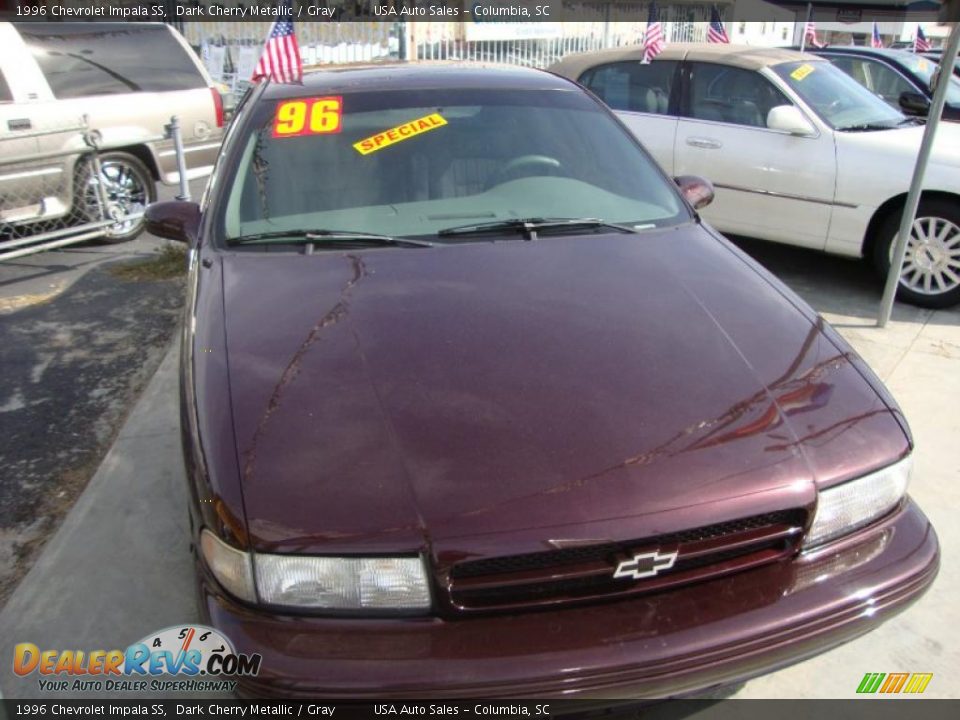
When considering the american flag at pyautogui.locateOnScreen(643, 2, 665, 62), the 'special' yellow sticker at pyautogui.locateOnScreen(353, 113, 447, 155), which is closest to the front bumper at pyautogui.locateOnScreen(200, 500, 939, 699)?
the 'special' yellow sticker at pyautogui.locateOnScreen(353, 113, 447, 155)

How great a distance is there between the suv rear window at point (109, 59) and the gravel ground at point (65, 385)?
1.78 m

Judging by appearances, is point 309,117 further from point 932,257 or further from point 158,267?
point 932,257

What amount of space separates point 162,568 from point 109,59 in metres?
5.61

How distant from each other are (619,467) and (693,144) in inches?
181

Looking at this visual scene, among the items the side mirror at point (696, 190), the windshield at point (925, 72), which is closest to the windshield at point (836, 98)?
the side mirror at point (696, 190)

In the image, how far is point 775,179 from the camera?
5426 millimetres

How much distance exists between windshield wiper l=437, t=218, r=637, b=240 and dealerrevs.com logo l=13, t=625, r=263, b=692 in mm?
1532

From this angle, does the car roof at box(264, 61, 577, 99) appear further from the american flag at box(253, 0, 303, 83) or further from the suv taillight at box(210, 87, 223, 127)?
the suv taillight at box(210, 87, 223, 127)

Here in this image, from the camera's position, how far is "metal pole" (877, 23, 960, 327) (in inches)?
165

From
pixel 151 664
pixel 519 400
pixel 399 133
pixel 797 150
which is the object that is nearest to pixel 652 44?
pixel 797 150

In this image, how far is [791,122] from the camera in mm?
5273

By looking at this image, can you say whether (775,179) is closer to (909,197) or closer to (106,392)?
(909,197)

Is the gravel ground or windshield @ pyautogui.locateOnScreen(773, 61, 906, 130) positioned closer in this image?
the gravel ground

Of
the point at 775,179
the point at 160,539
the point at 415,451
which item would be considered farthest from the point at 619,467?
the point at 775,179
